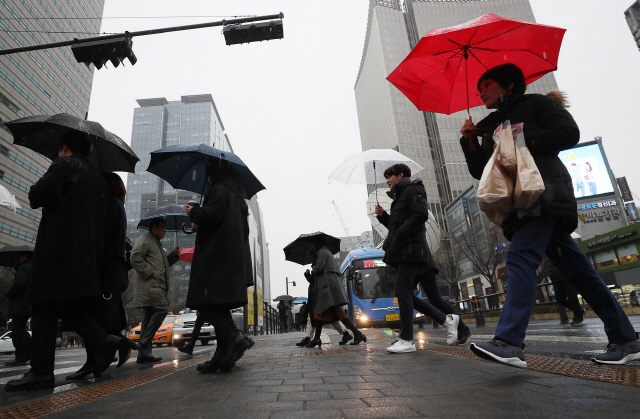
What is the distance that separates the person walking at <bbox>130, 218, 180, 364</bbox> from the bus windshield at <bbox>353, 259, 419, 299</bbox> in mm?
10964

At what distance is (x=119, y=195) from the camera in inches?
155

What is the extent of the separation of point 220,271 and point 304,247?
5.09 metres

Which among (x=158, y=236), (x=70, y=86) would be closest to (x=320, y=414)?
(x=158, y=236)

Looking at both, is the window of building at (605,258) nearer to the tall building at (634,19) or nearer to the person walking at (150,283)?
the tall building at (634,19)

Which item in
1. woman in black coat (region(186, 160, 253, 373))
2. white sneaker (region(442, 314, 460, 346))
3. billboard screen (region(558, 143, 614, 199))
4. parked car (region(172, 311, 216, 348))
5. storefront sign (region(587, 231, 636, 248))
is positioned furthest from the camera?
billboard screen (region(558, 143, 614, 199))

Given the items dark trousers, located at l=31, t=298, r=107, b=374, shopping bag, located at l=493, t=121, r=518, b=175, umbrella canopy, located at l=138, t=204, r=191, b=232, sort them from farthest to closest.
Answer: umbrella canopy, located at l=138, t=204, r=191, b=232 → dark trousers, located at l=31, t=298, r=107, b=374 → shopping bag, located at l=493, t=121, r=518, b=175

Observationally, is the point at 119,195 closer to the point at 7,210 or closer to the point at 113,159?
the point at 113,159

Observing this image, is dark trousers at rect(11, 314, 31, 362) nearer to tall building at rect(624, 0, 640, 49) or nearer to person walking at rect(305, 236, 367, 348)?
person walking at rect(305, 236, 367, 348)

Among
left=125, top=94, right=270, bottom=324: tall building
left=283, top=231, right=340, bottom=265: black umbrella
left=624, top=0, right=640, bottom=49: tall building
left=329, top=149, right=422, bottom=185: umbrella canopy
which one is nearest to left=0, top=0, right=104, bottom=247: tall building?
left=283, top=231, right=340, bottom=265: black umbrella

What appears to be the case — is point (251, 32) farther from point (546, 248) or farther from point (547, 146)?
point (546, 248)

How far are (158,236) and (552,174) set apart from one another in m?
4.98

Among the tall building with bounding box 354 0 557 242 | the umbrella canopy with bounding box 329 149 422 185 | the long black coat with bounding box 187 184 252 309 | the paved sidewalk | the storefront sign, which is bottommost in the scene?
the paved sidewalk

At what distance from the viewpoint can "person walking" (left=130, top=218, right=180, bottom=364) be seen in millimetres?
→ 5230

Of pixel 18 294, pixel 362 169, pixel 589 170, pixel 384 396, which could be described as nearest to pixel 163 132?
pixel 589 170
